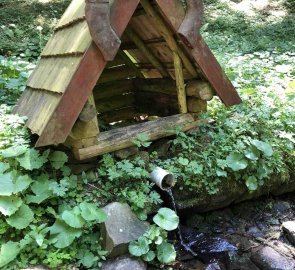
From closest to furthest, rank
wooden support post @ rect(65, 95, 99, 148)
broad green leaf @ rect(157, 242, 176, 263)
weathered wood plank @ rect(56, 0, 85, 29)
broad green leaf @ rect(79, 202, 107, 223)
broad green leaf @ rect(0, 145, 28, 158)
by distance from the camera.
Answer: broad green leaf @ rect(79, 202, 107, 223), broad green leaf @ rect(157, 242, 176, 263), broad green leaf @ rect(0, 145, 28, 158), wooden support post @ rect(65, 95, 99, 148), weathered wood plank @ rect(56, 0, 85, 29)

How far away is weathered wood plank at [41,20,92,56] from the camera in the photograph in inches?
137

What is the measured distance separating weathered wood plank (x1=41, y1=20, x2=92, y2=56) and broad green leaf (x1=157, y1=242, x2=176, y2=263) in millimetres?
1976

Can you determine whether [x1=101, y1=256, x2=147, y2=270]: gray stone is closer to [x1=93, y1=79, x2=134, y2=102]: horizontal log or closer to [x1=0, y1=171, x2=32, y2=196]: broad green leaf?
[x1=0, y1=171, x2=32, y2=196]: broad green leaf

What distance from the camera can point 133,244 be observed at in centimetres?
324

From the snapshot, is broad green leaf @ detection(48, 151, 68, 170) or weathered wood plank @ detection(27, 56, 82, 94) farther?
broad green leaf @ detection(48, 151, 68, 170)

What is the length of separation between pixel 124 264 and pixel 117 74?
11.4 feet

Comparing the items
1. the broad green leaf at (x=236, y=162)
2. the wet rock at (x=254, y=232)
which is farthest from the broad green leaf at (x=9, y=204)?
the wet rock at (x=254, y=232)

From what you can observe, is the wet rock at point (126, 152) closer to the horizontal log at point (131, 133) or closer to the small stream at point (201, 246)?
the horizontal log at point (131, 133)

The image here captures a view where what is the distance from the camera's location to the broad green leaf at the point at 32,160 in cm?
342

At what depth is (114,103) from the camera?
237 inches

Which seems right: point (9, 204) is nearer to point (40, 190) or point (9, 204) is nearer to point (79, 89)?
point (40, 190)

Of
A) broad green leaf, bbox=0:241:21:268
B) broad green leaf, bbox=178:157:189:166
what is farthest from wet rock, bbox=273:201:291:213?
broad green leaf, bbox=0:241:21:268

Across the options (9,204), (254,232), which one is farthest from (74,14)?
(254,232)

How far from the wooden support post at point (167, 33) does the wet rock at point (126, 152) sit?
121 centimetres
